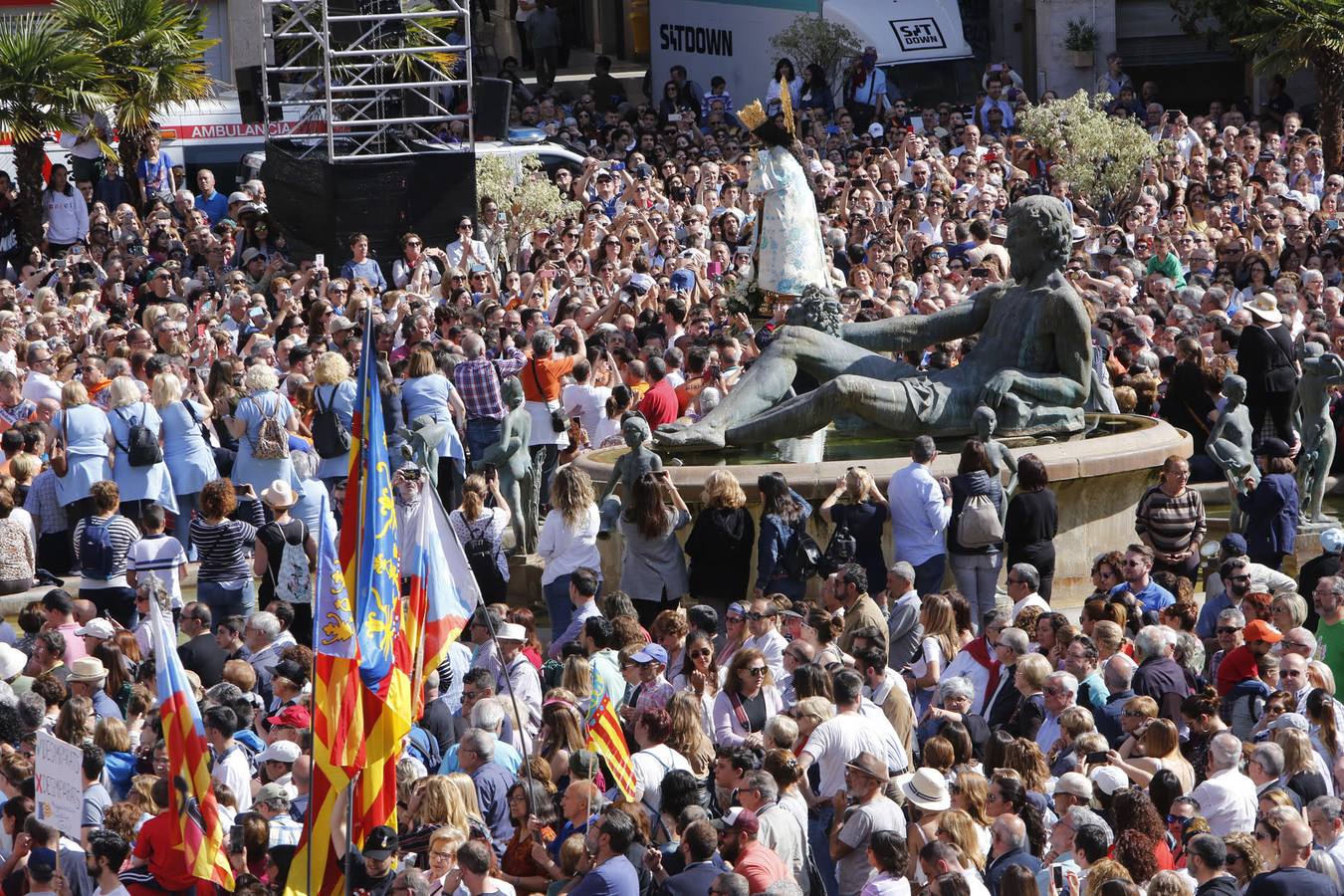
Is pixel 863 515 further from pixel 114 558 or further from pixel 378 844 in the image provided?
pixel 378 844

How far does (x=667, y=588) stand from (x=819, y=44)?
68.1ft

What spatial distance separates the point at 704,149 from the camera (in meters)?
29.3

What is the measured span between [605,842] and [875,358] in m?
6.80

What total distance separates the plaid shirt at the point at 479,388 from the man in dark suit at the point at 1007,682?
5.72 m

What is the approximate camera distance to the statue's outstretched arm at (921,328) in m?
15.0

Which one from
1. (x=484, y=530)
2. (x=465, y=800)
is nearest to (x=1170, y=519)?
(x=484, y=530)

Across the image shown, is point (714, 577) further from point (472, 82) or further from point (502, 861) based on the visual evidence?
point (472, 82)

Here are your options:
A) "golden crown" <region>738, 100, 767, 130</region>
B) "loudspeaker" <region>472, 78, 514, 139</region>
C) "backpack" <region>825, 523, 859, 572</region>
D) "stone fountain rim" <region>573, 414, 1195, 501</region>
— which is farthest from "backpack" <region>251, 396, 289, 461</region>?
"loudspeaker" <region>472, 78, 514, 139</region>

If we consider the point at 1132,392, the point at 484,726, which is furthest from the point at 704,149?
the point at 484,726

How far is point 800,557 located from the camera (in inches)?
503

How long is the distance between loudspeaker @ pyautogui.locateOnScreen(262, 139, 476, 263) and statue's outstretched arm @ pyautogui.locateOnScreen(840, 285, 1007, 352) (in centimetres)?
997

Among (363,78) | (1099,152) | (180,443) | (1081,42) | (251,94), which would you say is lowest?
(180,443)

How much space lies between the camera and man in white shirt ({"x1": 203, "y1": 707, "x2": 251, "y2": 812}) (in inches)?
388

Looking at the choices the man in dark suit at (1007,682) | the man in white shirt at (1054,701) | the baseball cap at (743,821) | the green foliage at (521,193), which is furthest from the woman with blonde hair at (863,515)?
the green foliage at (521,193)
